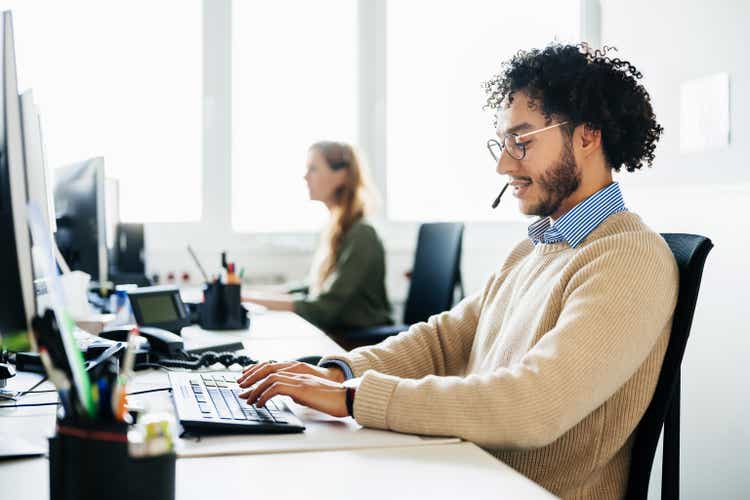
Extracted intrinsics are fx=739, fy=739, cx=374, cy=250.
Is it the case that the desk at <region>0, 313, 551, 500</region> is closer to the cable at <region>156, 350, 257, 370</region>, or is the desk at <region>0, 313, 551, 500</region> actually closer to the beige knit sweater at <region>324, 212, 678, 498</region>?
the beige knit sweater at <region>324, 212, 678, 498</region>

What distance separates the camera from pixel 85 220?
2002 millimetres

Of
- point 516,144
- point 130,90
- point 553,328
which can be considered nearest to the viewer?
point 553,328

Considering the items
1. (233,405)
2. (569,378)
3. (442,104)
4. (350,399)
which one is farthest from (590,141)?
(442,104)

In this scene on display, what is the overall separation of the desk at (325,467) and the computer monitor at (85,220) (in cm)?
99

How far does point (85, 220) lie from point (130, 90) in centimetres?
193

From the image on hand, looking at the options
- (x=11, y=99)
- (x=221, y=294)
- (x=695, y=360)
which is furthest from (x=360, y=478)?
(x=695, y=360)

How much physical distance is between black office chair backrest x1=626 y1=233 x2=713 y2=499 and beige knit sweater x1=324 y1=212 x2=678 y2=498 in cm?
1

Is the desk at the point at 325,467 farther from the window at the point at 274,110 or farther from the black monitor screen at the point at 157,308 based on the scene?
the window at the point at 274,110

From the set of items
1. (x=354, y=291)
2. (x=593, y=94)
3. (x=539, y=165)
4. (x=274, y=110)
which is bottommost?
(x=354, y=291)

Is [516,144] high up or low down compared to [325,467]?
up

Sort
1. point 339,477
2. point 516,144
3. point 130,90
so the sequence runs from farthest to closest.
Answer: point 130,90 → point 516,144 → point 339,477

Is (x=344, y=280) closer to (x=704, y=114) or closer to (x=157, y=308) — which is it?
(x=157, y=308)

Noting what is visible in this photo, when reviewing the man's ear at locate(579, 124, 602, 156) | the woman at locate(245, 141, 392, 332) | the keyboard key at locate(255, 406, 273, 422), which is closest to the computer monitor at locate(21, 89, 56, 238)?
the keyboard key at locate(255, 406, 273, 422)

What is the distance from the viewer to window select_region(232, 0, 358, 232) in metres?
3.90
